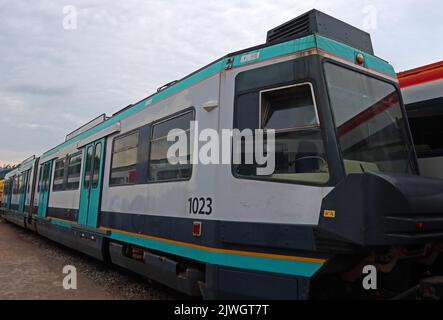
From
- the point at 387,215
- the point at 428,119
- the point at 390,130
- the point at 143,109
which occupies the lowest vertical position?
the point at 387,215

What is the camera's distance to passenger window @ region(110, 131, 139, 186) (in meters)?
6.43

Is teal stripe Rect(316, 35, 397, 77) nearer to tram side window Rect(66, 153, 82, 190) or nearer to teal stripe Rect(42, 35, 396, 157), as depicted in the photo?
teal stripe Rect(42, 35, 396, 157)

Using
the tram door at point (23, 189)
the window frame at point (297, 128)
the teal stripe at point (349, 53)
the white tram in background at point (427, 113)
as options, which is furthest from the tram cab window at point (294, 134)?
the tram door at point (23, 189)

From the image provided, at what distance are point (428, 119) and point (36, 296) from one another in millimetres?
6308

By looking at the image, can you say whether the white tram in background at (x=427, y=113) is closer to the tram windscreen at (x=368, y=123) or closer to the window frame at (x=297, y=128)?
the tram windscreen at (x=368, y=123)

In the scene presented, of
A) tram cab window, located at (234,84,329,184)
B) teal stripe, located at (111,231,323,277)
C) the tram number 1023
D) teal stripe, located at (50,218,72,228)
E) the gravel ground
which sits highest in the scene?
tram cab window, located at (234,84,329,184)

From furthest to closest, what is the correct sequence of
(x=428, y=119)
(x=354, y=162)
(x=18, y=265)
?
(x=18, y=265)
(x=428, y=119)
(x=354, y=162)

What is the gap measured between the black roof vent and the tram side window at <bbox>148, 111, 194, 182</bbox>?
1477 millimetres

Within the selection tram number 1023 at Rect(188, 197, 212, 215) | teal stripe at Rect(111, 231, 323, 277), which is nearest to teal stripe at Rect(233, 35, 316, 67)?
tram number 1023 at Rect(188, 197, 212, 215)

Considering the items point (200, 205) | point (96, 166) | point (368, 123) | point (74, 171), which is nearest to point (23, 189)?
point (74, 171)

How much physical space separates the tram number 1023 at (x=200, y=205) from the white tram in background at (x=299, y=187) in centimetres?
2
